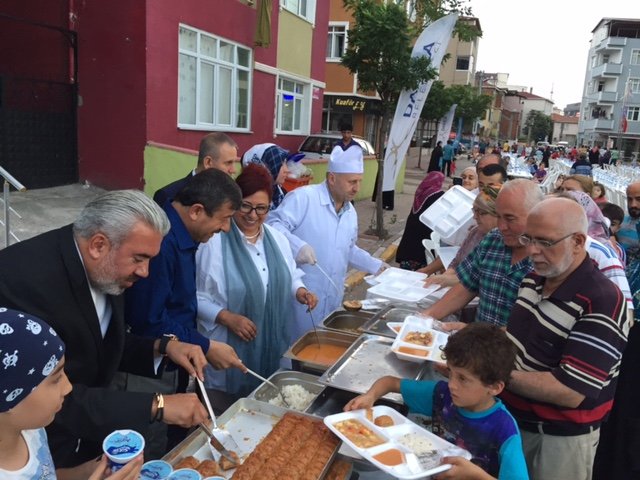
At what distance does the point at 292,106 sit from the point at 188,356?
43.2ft

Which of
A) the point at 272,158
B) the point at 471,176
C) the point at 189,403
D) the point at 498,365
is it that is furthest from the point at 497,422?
the point at 471,176

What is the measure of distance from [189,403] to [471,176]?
15.6 ft

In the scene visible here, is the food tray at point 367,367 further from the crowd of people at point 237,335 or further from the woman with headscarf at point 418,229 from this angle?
the woman with headscarf at point 418,229

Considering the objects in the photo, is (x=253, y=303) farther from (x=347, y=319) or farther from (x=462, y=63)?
(x=462, y=63)

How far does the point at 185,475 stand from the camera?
5.03 ft

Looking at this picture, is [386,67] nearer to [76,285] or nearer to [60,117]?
[60,117]

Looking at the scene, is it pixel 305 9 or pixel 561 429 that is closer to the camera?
pixel 561 429

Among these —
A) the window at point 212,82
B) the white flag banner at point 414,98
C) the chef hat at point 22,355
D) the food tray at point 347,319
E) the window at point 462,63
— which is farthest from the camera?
the window at point 462,63

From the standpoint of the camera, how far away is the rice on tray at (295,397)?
2.27 metres

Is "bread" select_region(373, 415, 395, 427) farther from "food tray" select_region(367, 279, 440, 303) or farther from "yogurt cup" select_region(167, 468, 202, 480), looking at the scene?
"food tray" select_region(367, 279, 440, 303)

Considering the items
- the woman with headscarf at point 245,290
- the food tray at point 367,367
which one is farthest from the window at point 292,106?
→ the food tray at point 367,367

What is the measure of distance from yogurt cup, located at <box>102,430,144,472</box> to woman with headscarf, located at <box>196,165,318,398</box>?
1.24m

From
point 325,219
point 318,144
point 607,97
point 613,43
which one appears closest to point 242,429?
point 325,219

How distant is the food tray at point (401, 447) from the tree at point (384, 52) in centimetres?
798
